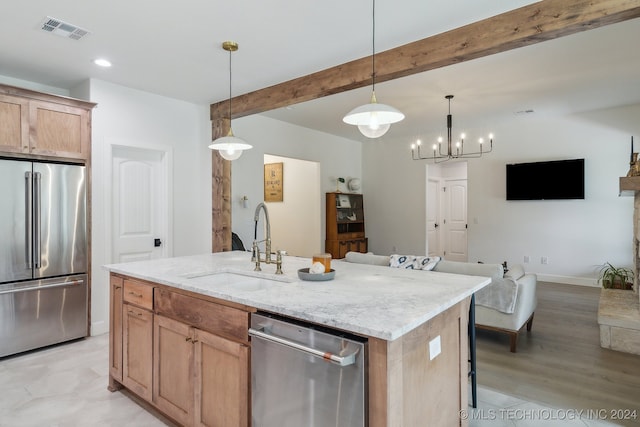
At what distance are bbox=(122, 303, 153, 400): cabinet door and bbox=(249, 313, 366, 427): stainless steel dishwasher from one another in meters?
0.97

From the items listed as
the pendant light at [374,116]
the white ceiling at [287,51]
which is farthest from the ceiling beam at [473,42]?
the pendant light at [374,116]

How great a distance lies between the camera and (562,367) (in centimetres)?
299

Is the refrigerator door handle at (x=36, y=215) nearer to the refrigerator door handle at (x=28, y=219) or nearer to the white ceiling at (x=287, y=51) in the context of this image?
the refrigerator door handle at (x=28, y=219)

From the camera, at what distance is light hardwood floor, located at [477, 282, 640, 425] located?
2527 millimetres

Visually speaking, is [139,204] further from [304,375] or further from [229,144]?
[304,375]

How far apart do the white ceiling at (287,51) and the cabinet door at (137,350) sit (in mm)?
2125

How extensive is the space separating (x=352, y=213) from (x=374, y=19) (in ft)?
17.5

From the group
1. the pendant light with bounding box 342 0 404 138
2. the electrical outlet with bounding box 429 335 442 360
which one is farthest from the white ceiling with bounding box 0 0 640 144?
the electrical outlet with bounding box 429 335 442 360

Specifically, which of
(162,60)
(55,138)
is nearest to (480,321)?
(162,60)

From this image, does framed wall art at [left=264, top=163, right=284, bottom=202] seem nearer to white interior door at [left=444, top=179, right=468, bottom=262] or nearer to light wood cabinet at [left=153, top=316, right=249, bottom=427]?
white interior door at [left=444, top=179, right=468, bottom=262]

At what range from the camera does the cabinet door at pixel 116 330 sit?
2559mm

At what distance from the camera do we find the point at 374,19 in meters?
2.76

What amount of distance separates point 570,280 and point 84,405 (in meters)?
6.78

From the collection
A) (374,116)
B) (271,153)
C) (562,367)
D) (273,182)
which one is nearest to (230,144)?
(374,116)
